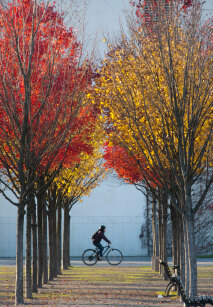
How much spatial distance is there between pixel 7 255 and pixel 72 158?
25526 mm

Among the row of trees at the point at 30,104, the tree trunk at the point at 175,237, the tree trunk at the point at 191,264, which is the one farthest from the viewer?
the tree trunk at the point at 175,237

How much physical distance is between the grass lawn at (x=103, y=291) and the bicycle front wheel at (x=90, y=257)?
21.7 feet

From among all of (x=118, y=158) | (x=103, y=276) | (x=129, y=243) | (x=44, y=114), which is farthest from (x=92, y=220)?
(x=44, y=114)

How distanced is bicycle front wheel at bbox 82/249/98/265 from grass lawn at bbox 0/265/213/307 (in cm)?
661

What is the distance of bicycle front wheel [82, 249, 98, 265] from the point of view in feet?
96.4

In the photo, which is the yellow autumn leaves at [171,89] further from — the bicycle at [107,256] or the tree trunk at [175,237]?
the bicycle at [107,256]

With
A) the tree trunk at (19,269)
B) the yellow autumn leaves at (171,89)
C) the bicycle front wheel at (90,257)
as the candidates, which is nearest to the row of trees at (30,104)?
the tree trunk at (19,269)

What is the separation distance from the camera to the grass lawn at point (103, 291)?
13977mm

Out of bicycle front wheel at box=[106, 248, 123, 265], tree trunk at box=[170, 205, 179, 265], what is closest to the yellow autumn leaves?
tree trunk at box=[170, 205, 179, 265]

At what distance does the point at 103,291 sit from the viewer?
1648cm

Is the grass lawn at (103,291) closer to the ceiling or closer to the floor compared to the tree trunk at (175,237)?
closer to the floor

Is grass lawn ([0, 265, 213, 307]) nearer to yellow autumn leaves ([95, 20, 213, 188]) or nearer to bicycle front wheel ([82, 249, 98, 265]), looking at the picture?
yellow autumn leaves ([95, 20, 213, 188])

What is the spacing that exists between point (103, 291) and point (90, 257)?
42.8 feet

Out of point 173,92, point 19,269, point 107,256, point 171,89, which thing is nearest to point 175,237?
point 19,269
